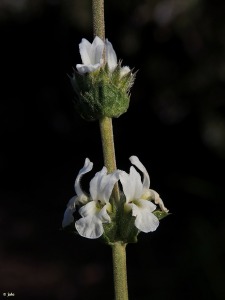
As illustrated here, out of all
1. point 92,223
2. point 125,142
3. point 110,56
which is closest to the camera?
point 92,223

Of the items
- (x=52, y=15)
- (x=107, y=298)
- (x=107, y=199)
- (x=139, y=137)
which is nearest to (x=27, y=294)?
(x=107, y=298)

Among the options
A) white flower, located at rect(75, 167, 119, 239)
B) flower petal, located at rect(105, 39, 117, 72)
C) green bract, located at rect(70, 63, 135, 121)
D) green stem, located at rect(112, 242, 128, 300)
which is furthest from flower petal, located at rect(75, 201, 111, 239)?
flower petal, located at rect(105, 39, 117, 72)

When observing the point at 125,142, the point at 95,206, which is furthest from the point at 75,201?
the point at 125,142

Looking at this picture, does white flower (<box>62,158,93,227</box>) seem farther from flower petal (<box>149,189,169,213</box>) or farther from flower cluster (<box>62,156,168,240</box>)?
flower petal (<box>149,189,169,213</box>)

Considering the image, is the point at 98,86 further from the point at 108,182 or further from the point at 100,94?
the point at 108,182

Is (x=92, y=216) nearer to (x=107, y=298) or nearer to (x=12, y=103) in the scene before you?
(x=107, y=298)

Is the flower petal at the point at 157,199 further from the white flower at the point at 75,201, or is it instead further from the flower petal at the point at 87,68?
the flower petal at the point at 87,68
